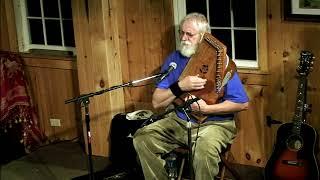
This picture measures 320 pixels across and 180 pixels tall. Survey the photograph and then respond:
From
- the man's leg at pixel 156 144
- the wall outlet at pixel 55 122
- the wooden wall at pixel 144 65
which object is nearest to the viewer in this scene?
the man's leg at pixel 156 144

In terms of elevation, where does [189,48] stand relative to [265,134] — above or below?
above

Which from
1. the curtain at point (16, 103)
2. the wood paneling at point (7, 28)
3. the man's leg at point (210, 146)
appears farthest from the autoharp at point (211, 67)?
the wood paneling at point (7, 28)

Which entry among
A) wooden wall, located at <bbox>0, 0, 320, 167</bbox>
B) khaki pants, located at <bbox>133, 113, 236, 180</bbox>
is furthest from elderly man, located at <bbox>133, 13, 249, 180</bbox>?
wooden wall, located at <bbox>0, 0, 320, 167</bbox>

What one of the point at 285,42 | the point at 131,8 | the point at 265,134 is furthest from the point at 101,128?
the point at 285,42

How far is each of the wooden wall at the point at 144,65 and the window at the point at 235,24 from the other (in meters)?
0.09

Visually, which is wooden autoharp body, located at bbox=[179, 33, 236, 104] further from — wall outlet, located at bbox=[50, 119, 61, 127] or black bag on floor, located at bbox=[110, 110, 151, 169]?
wall outlet, located at bbox=[50, 119, 61, 127]

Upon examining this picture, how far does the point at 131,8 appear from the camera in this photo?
5.00m

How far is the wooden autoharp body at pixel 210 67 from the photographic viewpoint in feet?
13.1

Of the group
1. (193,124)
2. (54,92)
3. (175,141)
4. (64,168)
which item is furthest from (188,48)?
(54,92)

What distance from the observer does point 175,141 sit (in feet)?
14.1

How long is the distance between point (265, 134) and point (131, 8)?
4.77 feet

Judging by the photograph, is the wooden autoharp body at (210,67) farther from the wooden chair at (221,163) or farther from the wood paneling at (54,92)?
the wood paneling at (54,92)

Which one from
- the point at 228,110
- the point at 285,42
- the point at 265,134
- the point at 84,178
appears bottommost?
the point at 84,178

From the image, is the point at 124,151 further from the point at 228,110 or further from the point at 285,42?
the point at 285,42
